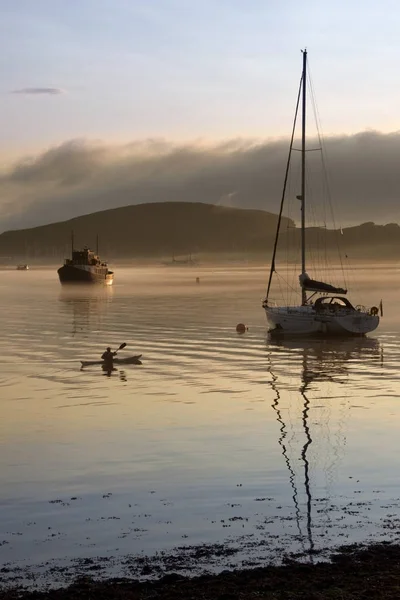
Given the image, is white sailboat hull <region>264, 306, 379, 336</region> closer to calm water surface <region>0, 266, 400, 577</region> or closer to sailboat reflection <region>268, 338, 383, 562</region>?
sailboat reflection <region>268, 338, 383, 562</region>

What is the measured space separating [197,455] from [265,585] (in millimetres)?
11546

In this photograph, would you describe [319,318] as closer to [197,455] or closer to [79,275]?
[197,455]

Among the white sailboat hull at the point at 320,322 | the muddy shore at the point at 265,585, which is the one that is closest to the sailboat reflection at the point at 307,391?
the white sailboat hull at the point at 320,322

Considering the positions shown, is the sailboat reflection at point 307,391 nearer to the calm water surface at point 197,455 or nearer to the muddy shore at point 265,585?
the calm water surface at point 197,455

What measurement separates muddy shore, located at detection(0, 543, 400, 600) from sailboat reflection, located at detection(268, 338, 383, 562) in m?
1.20

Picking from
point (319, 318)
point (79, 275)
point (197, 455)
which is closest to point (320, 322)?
point (319, 318)

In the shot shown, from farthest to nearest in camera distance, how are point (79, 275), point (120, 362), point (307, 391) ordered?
1. point (79, 275)
2. point (120, 362)
3. point (307, 391)

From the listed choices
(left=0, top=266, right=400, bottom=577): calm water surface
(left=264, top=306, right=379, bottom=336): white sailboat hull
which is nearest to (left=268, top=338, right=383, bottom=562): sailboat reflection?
(left=0, top=266, right=400, bottom=577): calm water surface

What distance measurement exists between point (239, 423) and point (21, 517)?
12537 mm

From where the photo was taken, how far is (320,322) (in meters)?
65.7

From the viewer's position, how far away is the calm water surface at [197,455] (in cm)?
1847

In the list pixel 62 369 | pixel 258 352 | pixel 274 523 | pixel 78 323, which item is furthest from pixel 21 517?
pixel 78 323

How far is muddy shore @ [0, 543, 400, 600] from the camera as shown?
14.5 metres

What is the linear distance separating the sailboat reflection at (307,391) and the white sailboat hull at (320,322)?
100 centimetres
